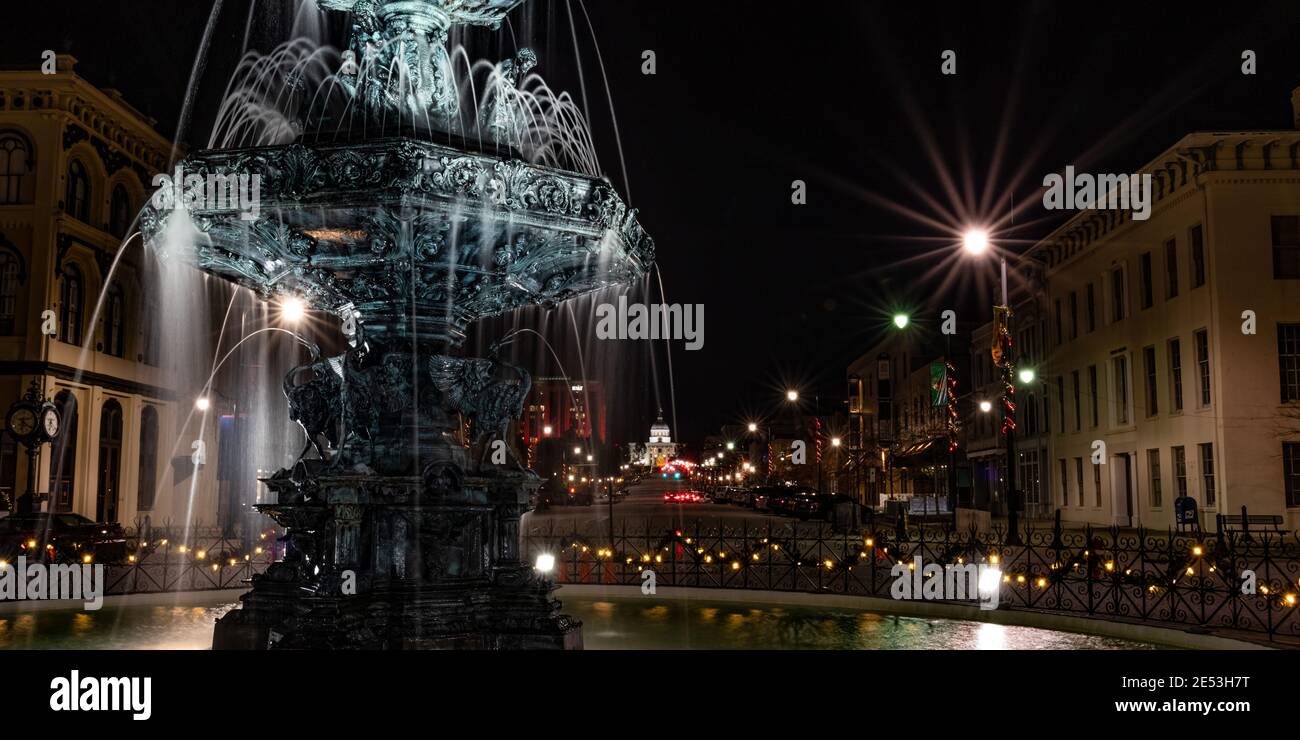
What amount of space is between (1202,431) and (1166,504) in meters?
4.56

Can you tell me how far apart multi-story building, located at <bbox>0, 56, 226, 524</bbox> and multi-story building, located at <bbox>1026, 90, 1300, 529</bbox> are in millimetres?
34401

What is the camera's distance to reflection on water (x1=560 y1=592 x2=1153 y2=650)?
37.9 feet

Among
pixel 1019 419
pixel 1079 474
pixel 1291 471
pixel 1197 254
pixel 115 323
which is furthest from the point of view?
pixel 1019 419

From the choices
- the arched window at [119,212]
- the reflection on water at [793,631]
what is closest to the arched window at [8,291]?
the arched window at [119,212]

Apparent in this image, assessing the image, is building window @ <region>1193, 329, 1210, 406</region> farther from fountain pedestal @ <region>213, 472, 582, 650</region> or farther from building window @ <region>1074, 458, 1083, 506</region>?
fountain pedestal @ <region>213, 472, 582, 650</region>

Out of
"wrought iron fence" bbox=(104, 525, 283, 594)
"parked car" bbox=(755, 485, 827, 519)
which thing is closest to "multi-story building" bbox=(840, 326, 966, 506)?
"parked car" bbox=(755, 485, 827, 519)

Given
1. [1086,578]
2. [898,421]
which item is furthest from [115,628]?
[898,421]

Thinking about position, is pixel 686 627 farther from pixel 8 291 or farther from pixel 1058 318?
pixel 1058 318

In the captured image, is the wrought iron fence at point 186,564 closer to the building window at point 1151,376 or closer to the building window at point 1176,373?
the building window at point 1176,373

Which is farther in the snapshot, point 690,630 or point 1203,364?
point 1203,364

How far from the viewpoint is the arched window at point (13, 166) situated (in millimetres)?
37969

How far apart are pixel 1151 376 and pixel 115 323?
40162mm

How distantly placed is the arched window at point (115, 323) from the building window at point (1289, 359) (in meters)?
41.6

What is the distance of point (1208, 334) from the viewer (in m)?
35.5
